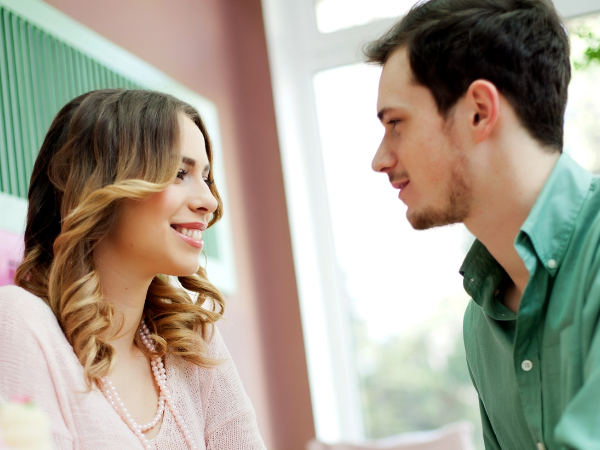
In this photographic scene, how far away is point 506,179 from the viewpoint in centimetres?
136

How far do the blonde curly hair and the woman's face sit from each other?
4 centimetres

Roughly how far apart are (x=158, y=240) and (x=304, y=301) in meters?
2.07

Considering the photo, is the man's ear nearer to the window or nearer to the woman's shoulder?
the woman's shoulder

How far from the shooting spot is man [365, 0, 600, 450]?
4.20 ft

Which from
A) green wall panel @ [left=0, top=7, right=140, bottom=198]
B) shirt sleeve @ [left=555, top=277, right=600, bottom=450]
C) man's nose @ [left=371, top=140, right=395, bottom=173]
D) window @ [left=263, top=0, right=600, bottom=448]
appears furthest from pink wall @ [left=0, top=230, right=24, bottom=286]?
window @ [left=263, top=0, right=600, bottom=448]

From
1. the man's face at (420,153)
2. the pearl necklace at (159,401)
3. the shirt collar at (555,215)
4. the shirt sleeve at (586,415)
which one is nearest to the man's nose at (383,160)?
the man's face at (420,153)

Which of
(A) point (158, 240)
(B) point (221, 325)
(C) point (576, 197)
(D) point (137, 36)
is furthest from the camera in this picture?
(B) point (221, 325)

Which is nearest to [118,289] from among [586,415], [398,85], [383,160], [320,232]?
[383,160]

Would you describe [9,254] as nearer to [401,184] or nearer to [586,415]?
[401,184]

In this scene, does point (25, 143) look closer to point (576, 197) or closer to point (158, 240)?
point (158, 240)

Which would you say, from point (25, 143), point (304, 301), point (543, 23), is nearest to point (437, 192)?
point (543, 23)

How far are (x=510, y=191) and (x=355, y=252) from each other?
249cm

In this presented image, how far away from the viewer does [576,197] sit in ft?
4.29

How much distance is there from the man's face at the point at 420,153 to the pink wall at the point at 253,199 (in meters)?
1.70
